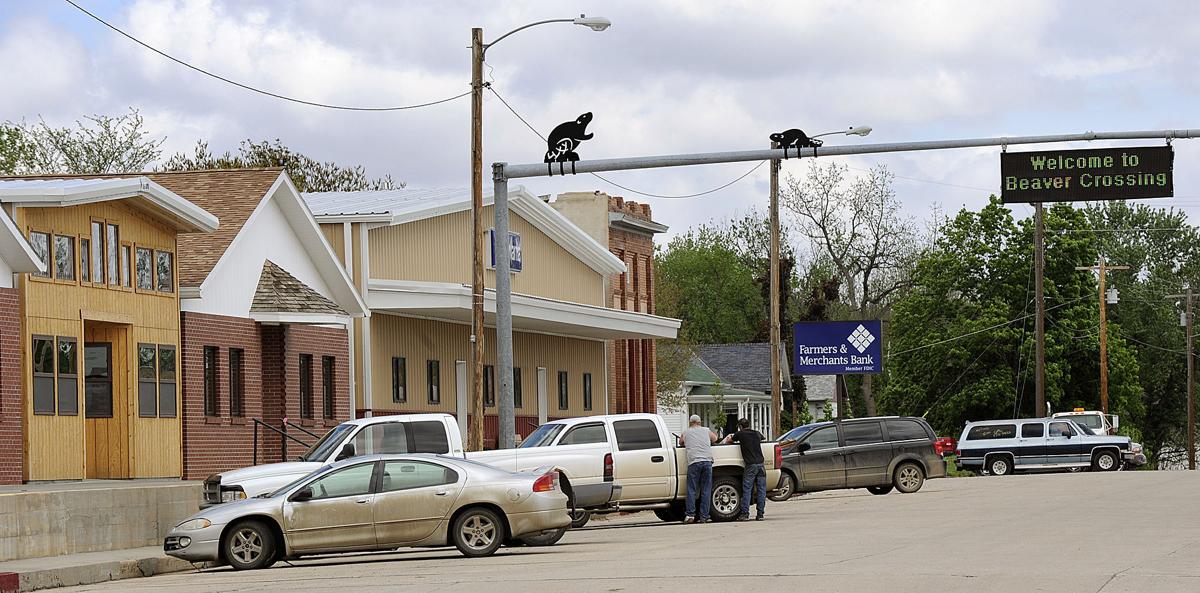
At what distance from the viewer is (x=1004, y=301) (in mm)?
72000

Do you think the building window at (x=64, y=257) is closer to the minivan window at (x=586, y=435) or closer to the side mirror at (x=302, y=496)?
the minivan window at (x=586, y=435)

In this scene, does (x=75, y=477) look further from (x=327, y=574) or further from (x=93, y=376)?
(x=327, y=574)

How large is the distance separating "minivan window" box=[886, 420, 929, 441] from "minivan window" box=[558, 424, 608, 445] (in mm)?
11855

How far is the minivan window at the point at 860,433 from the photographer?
3584 cm

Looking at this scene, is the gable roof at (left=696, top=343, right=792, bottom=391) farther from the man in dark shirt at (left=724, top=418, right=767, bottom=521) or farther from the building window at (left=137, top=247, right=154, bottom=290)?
the man in dark shirt at (left=724, top=418, right=767, bottom=521)

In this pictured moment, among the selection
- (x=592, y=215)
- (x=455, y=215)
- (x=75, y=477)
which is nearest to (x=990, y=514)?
(x=75, y=477)

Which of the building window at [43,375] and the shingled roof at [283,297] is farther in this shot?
the shingled roof at [283,297]

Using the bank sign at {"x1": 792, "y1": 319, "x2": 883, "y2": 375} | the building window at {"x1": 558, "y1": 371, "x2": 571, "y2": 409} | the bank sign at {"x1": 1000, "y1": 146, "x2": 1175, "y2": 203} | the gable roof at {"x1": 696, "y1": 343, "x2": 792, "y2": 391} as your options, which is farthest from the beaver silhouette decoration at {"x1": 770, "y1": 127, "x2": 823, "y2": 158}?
the gable roof at {"x1": 696, "y1": 343, "x2": 792, "y2": 391}

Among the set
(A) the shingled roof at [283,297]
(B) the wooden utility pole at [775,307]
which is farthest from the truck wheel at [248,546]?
(B) the wooden utility pole at [775,307]

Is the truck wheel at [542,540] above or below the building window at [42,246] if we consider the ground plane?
below

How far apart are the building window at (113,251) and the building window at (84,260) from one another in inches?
20.9

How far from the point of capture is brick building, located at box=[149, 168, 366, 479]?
107 feet

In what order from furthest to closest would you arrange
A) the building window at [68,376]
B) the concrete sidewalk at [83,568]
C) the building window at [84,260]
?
1. the building window at [84,260]
2. the building window at [68,376]
3. the concrete sidewalk at [83,568]

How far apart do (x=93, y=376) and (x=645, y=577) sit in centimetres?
1654
